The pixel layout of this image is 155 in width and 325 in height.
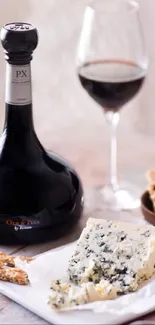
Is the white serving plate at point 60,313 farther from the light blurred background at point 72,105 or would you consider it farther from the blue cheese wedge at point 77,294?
the light blurred background at point 72,105

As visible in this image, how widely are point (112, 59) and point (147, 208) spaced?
0.28 meters

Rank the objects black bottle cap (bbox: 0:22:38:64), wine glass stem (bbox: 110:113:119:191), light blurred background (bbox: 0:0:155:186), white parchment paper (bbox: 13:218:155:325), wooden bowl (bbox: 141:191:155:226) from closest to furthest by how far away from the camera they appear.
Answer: white parchment paper (bbox: 13:218:155:325) → black bottle cap (bbox: 0:22:38:64) → wooden bowl (bbox: 141:191:155:226) → wine glass stem (bbox: 110:113:119:191) → light blurred background (bbox: 0:0:155:186)

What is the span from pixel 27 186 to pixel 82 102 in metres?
0.70

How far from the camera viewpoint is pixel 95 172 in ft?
4.88

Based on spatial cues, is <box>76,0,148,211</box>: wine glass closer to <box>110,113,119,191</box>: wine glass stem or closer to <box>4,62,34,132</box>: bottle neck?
<box>110,113,119,191</box>: wine glass stem

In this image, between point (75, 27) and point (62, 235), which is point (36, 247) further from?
point (75, 27)

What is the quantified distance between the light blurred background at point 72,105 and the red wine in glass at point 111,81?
0.16m

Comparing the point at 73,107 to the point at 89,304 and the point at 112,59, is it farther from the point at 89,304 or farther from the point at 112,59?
the point at 89,304

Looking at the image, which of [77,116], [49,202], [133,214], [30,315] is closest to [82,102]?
[77,116]

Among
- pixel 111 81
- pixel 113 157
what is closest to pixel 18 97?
pixel 111 81

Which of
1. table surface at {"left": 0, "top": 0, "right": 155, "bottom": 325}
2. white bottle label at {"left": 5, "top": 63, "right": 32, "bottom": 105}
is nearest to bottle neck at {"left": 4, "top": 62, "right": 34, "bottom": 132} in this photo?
white bottle label at {"left": 5, "top": 63, "right": 32, "bottom": 105}

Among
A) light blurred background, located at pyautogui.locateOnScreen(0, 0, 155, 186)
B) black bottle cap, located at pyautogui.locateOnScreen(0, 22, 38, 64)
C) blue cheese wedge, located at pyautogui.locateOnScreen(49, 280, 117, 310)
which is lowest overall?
light blurred background, located at pyautogui.locateOnScreen(0, 0, 155, 186)

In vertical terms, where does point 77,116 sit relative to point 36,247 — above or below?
below

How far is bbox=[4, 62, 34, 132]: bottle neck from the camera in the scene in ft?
3.75
